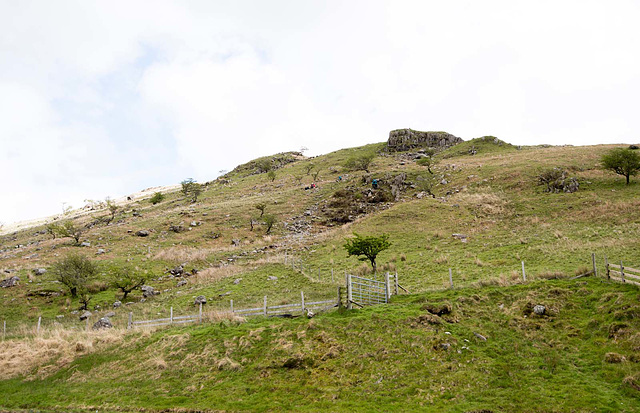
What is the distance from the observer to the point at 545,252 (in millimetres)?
29484

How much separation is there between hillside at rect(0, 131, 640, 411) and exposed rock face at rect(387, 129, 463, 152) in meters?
69.5

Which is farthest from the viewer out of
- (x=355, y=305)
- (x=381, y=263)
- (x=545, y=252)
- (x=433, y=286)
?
(x=381, y=263)

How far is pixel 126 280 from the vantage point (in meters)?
34.1

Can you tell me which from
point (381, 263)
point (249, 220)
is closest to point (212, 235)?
point (249, 220)

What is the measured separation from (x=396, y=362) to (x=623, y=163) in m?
49.8

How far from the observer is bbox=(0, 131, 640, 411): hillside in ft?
42.9

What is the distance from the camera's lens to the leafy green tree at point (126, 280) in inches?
1340

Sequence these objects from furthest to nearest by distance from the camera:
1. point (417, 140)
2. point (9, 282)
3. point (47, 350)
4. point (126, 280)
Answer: point (417, 140) → point (9, 282) → point (126, 280) → point (47, 350)

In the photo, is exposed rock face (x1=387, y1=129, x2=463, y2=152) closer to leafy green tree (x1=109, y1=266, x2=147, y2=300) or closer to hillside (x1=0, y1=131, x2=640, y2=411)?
hillside (x1=0, y1=131, x2=640, y2=411)

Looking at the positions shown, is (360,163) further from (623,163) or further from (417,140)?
(623,163)

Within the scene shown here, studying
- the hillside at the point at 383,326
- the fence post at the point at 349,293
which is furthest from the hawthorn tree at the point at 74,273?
the fence post at the point at 349,293

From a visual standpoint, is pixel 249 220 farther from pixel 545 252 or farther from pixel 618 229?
pixel 618 229

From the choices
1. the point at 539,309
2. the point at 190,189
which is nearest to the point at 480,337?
the point at 539,309

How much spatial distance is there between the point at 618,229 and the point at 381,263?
21.3 m
